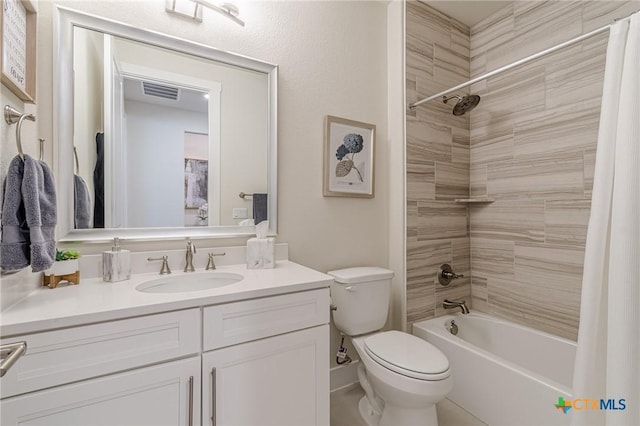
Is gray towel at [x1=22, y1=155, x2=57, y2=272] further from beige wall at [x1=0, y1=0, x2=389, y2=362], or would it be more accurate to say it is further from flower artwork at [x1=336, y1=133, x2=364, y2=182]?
flower artwork at [x1=336, y1=133, x2=364, y2=182]

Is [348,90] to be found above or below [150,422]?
above

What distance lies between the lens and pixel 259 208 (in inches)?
62.6

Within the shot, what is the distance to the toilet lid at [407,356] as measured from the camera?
128cm

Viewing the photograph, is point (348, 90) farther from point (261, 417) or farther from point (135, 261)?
point (261, 417)

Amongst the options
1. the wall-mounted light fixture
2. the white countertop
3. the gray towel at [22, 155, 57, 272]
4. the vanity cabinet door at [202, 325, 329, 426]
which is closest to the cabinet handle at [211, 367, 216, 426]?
the vanity cabinet door at [202, 325, 329, 426]

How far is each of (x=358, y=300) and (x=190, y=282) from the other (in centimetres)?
88

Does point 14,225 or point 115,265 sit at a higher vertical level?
point 14,225

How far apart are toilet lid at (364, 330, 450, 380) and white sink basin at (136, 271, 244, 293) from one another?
0.75 meters

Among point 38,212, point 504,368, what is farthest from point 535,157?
point 38,212

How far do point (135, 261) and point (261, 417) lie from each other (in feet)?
2.65

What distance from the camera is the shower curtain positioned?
0.92 meters

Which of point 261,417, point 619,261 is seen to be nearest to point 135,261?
point 261,417

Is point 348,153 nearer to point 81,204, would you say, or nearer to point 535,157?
point 535,157

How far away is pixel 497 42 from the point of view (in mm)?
2160
